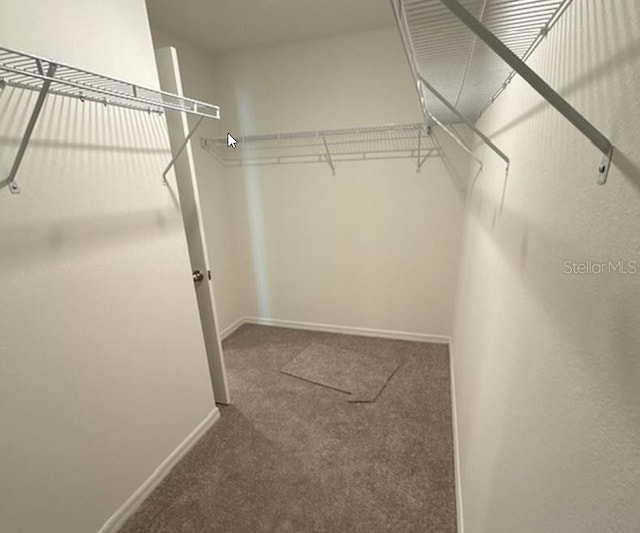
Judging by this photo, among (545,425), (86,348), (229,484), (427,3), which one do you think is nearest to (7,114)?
(86,348)

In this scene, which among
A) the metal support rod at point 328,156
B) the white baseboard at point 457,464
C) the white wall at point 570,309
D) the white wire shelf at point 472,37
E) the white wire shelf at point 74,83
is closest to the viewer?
the white wall at point 570,309

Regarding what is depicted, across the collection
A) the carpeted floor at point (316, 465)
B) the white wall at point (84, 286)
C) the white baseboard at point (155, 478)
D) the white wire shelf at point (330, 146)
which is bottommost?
the carpeted floor at point (316, 465)

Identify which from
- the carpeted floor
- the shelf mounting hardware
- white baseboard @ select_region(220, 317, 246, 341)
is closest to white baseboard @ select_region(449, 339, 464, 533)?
the carpeted floor

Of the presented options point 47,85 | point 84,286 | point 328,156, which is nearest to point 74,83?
point 47,85

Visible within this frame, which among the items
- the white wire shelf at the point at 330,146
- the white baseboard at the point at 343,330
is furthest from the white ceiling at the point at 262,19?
the white baseboard at the point at 343,330

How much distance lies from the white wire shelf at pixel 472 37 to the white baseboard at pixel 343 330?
6.89 feet

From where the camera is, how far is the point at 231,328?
332cm

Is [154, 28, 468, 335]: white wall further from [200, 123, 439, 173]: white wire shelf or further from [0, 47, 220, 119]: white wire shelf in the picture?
[0, 47, 220, 119]: white wire shelf

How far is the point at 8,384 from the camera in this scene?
3.48 feet

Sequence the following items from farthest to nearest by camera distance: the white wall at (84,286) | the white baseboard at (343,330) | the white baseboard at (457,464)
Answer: the white baseboard at (343,330)
the white baseboard at (457,464)
the white wall at (84,286)

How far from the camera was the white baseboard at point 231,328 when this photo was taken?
3189 millimetres

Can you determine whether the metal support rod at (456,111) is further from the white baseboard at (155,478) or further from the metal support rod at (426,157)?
the white baseboard at (155,478)

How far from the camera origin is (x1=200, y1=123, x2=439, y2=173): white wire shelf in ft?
8.29

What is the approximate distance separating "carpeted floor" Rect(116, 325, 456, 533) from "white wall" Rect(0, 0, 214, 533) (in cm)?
30
